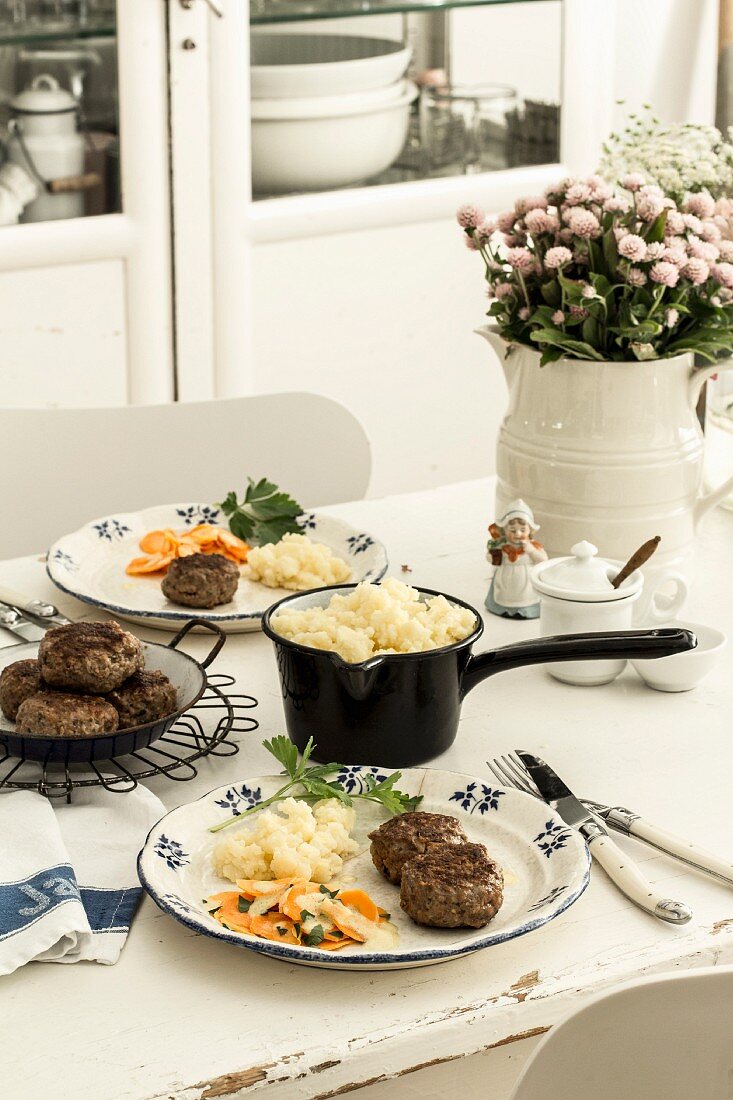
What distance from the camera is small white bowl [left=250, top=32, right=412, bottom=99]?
249 cm

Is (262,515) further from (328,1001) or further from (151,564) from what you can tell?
(328,1001)

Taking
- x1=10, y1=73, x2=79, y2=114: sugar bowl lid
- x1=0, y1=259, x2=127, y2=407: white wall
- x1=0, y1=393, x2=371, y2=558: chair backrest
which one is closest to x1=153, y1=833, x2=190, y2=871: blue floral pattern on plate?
x1=0, y1=393, x2=371, y2=558: chair backrest

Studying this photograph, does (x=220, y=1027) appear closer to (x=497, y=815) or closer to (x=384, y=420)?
(x=497, y=815)

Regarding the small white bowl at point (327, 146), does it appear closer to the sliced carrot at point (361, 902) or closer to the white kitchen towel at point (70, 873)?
the white kitchen towel at point (70, 873)

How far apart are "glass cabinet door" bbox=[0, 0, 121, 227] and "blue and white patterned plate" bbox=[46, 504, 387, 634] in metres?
1.15

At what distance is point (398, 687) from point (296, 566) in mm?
325

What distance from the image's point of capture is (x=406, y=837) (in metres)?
0.82

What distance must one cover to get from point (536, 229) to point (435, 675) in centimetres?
48

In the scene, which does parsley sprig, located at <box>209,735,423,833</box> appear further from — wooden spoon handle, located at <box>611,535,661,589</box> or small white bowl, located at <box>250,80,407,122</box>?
small white bowl, located at <box>250,80,407,122</box>

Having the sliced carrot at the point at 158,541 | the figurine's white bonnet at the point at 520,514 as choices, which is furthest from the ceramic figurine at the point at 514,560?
the sliced carrot at the point at 158,541

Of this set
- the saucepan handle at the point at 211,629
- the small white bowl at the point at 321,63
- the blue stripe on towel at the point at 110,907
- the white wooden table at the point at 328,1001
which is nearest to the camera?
the white wooden table at the point at 328,1001

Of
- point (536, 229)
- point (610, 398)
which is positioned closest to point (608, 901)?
point (610, 398)

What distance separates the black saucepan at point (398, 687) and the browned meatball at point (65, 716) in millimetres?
137

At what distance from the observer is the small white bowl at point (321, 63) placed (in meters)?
2.49
